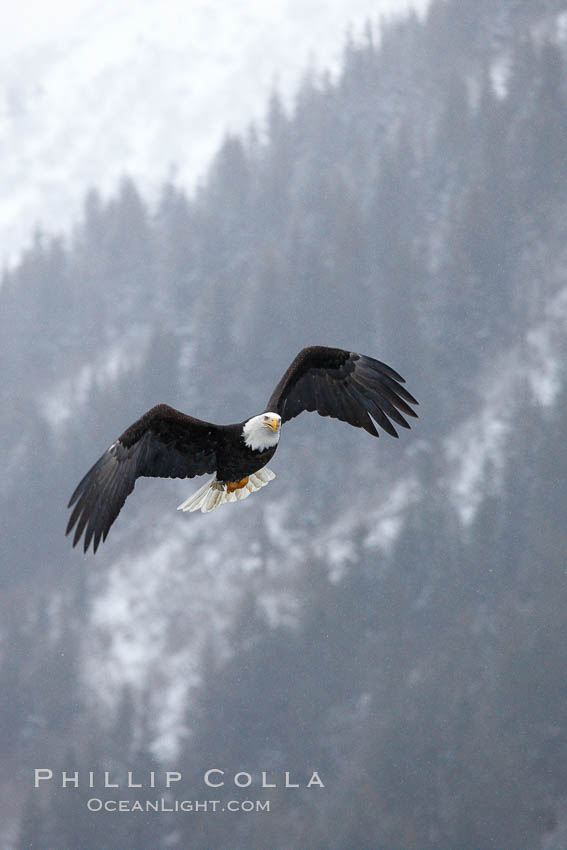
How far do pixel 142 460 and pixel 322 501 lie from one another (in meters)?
88.2

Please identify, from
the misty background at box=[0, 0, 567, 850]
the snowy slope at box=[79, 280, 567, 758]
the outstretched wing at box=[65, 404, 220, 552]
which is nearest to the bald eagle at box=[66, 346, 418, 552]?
the outstretched wing at box=[65, 404, 220, 552]

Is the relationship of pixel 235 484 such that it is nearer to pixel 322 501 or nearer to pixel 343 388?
pixel 343 388

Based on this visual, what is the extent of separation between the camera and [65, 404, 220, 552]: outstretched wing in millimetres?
10711

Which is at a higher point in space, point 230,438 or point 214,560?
point 214,560

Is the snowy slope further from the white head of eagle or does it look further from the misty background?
the white head of eagle

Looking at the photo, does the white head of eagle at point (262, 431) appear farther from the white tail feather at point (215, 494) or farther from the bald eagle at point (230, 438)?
the white tail feather at point (215, 494)

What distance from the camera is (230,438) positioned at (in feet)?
38.1

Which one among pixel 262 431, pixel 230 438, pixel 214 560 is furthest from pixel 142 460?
pixel 214 560

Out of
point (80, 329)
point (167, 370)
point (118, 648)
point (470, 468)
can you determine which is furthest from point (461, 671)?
point (80, 329)

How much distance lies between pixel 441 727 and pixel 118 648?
25627 mm

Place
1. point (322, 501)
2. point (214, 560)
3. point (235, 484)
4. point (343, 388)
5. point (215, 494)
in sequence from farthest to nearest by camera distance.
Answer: point (322, 501) < point (214, 560) < point (343, 388) < point (215, 494) < point (235, 484)

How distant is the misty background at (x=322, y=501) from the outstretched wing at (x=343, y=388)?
2827 inches

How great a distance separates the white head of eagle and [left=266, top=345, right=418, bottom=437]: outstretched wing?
1.10 meters

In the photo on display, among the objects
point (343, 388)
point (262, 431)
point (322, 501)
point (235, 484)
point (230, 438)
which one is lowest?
point (262, 431)
